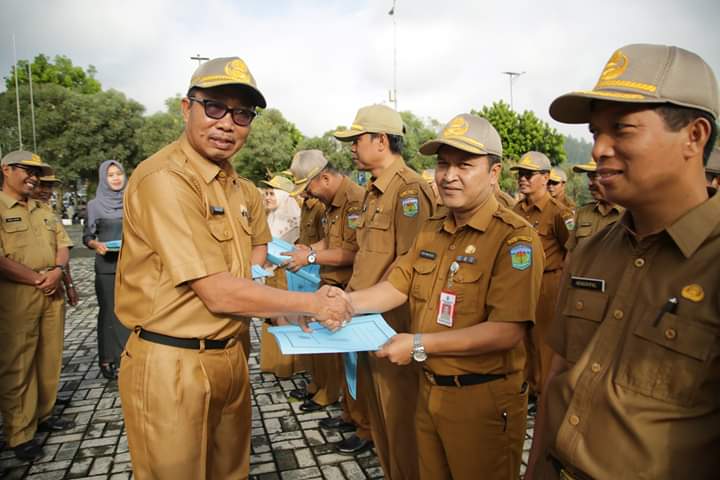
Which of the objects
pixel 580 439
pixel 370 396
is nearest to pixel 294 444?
pixel 370 396

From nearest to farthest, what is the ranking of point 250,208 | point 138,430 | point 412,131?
1. point 138,430
2. point 250,208
3. point 412,131

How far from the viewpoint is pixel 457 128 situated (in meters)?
2.55

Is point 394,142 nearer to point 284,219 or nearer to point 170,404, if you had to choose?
point 170,404

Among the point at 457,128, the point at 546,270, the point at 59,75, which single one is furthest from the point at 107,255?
the point at 59,75

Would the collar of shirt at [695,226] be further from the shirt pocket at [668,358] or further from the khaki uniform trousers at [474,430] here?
the khaki uniform trousers at [474,430]

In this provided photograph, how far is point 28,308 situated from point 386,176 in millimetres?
3546

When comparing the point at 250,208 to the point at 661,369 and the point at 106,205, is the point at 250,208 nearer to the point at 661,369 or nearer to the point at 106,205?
the point at 661,369

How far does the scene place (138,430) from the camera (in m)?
2.31

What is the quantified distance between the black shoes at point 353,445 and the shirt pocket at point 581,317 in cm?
293

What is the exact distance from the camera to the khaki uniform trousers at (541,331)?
5.46 metres

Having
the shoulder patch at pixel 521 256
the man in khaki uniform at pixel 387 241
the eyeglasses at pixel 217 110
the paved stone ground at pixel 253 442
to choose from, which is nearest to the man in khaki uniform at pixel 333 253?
the paved stone ground at pixel 253 442

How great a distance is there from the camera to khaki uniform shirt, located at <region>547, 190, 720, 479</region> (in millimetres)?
1278

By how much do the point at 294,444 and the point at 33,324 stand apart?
8.89 feet

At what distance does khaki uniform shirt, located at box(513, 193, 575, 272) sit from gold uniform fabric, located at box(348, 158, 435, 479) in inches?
107
